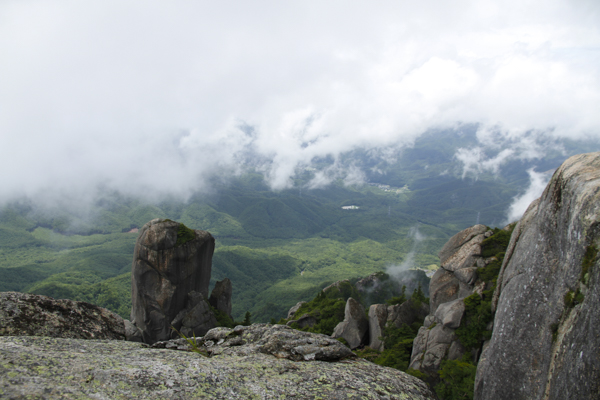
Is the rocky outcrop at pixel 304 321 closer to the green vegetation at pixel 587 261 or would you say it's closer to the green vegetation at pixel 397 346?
the green vegetation at pixel 397 346

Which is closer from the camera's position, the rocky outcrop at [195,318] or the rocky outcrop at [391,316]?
the rocky outcrop at [391,316]

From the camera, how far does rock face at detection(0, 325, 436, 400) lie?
7.20m

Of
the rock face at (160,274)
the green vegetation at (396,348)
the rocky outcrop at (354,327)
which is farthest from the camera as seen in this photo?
the rock face at (160,274)

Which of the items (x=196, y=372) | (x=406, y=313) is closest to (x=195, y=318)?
(x=406, y=313)

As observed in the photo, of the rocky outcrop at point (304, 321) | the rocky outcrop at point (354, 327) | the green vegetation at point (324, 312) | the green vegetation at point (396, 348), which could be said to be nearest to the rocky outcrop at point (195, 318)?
the rocky outcrop at point (304, 321)

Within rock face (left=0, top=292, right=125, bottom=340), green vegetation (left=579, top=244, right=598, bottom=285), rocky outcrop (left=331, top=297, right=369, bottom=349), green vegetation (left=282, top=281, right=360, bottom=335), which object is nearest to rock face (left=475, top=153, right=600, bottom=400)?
green vegetation (left=579, top=244, right=598, bottom=285)

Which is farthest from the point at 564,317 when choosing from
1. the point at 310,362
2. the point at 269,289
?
the point at 269,289

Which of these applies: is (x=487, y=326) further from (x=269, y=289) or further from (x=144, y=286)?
(x=269, y=289)

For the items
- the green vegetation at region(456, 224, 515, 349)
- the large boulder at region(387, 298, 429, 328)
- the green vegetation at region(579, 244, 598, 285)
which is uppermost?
the green vegetation at region(579, 244, 598, 285)

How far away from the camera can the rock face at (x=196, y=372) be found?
23.6 ft

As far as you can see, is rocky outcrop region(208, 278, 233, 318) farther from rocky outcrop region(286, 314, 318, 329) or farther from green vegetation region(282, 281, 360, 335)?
green vegetation region(282, 281, 360, 335)

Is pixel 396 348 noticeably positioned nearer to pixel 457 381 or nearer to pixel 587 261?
pixel 457 381

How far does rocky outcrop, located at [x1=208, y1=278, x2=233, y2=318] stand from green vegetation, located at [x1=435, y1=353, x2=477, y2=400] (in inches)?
1935

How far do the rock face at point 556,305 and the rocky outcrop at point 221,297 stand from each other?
2245 inches
